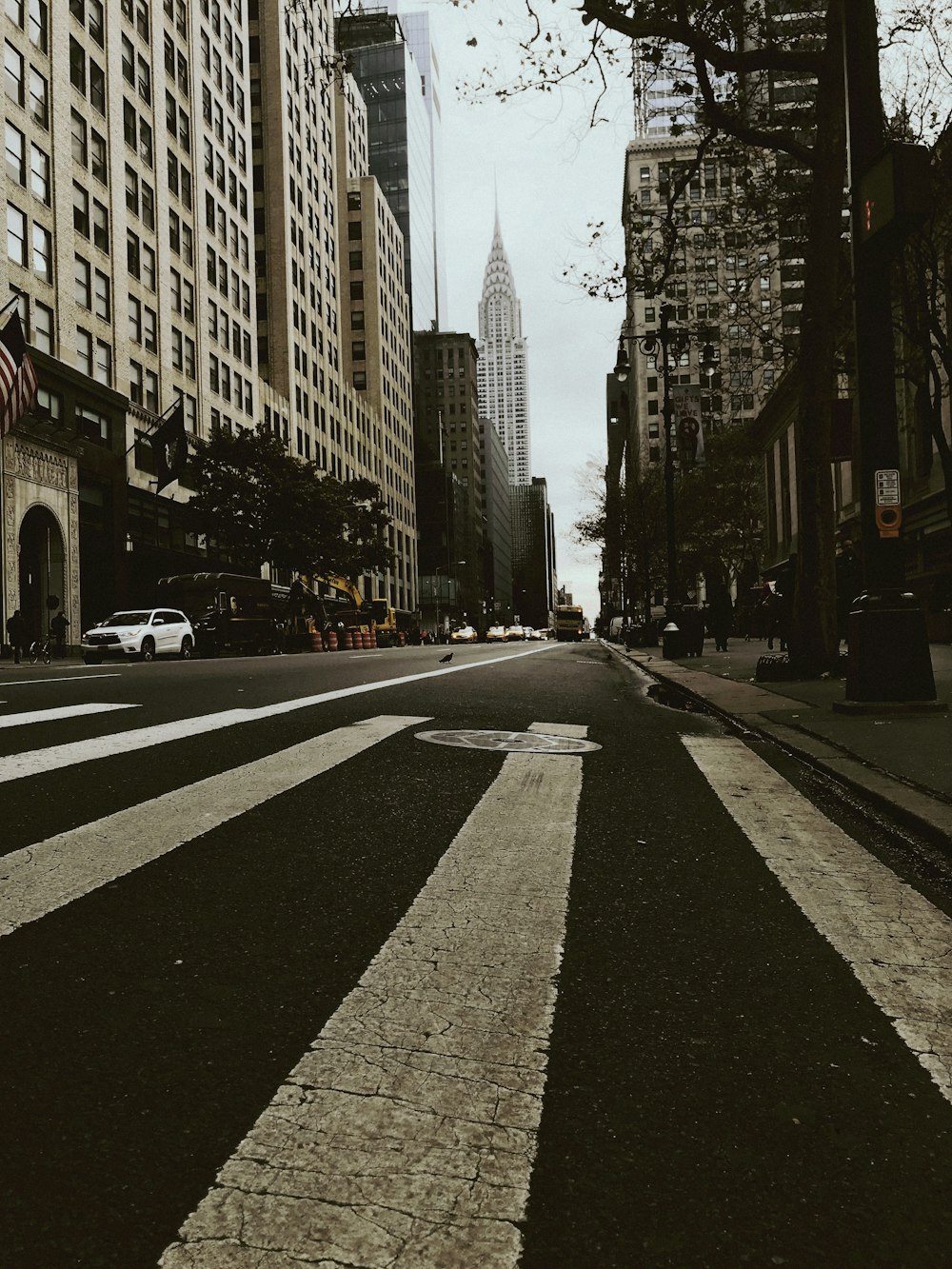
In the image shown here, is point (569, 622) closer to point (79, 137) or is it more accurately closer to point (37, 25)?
point (79, 137)

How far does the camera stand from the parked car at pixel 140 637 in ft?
91.7

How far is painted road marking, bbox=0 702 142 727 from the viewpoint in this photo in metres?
7.63

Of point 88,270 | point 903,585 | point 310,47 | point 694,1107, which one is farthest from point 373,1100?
point 310,47

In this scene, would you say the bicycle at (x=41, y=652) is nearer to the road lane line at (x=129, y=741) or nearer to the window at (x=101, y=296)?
the window at (x=101, y=296)

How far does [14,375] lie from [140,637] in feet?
25.3

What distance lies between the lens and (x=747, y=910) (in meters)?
3.06

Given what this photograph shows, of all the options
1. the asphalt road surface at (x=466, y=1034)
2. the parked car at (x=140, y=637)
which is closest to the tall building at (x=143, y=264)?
the parked car at (x=140, y=637)

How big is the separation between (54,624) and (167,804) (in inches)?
1170

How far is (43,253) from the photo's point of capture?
33.8 metres

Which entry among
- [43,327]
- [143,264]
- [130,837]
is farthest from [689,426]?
[143,264]

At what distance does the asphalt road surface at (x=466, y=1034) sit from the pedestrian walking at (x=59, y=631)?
2909cm

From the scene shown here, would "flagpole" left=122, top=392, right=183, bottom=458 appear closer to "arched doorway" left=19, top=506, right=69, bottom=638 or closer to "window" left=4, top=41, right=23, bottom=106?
"arched doorway" left=19, top=506, right=69, bottom=638

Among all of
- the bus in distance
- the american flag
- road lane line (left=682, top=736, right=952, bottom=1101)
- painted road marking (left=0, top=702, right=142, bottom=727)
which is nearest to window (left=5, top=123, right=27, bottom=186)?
the american flag

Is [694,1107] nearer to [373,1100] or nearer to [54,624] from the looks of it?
[373,1100]
